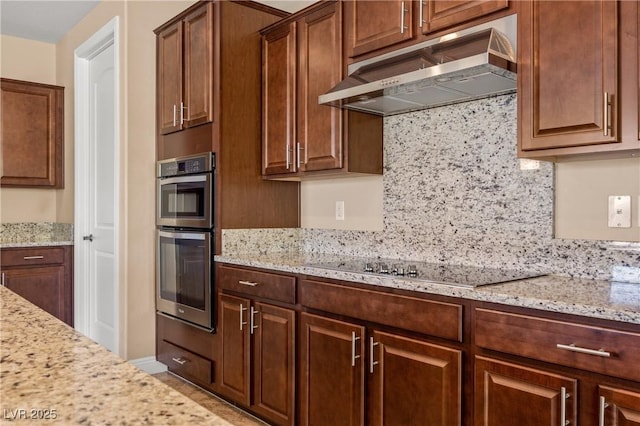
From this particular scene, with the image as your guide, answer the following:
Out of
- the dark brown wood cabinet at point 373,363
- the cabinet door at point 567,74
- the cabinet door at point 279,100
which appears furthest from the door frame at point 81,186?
the cabinet door at point 567,74

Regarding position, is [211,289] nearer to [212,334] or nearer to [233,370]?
[212,334]

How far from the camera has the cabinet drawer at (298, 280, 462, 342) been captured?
178cm

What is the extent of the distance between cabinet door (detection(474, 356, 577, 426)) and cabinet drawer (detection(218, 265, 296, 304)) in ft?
3.41

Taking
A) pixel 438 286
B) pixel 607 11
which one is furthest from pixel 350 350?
pixel 607 11

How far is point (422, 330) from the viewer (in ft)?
6.11

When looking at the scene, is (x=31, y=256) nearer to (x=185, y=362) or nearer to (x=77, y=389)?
(x=185, y=362)

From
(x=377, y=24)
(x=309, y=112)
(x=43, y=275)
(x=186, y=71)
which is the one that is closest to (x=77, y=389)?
(x=377, y=24)

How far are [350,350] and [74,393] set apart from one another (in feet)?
5.27

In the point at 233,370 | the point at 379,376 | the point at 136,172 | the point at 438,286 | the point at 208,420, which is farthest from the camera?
the point at 136,172

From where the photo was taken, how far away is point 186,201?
10.6ft

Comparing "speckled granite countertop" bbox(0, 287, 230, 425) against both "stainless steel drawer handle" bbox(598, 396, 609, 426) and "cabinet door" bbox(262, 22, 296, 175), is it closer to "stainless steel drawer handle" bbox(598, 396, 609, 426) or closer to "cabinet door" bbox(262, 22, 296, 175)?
"stainless steel drawer handle" bbox(598, 396, 609, 426)

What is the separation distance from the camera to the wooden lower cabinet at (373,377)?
179cm

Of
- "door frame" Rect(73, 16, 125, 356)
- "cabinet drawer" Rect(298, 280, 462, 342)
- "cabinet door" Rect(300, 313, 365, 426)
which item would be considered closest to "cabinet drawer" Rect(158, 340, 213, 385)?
"cabinet door" Rect(300, 313, 365, 426)

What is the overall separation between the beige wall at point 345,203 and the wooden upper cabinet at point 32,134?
2.64 metres
